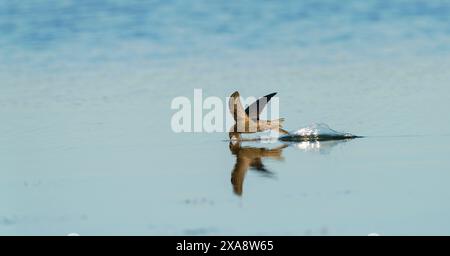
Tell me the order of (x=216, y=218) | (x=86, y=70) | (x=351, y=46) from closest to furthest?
(x=216, y=218)
(x=86, y=70)
(x=351, y=46)

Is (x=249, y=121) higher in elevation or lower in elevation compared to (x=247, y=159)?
higher

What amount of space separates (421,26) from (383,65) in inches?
154

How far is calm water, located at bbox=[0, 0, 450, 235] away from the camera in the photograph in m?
6.39

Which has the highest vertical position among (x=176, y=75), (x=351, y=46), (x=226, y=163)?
(x=351, y=46)

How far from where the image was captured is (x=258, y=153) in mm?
8812

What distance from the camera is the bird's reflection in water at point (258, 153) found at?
7672mm

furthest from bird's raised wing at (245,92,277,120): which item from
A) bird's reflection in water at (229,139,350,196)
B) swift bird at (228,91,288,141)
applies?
bird's reflection in water at (229,139,350,196)

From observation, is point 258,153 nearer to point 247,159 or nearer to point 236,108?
point 247,159

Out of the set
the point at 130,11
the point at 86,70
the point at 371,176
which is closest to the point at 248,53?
the point at 86,70

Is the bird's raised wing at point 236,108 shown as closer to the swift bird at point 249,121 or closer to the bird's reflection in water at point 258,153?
the swift bird at point 249,121

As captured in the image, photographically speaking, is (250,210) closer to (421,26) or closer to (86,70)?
(86,70)

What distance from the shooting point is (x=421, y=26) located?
17141 mm

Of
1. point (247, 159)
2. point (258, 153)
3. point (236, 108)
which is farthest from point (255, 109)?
point (247, 159)

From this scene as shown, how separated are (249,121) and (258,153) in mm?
737
